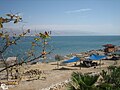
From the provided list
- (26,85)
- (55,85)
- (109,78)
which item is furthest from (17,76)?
(109,78)

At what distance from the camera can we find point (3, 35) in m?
5.41

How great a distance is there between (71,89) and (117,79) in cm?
593

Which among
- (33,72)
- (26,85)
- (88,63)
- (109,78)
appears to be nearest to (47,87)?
(26,85)

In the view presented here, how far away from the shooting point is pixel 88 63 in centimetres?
2958

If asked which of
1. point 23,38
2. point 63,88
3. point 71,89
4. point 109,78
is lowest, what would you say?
point 63,88

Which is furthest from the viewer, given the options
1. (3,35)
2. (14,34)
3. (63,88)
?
(63,88)

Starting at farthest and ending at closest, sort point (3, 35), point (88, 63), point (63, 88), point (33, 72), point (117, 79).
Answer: point (88, 63) < point (33, 72) < point (63, 88) < point (117, 79) < point (3, 35)

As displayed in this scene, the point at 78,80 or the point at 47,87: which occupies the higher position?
the point at 78,80

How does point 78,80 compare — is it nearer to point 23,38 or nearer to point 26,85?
point 23,38

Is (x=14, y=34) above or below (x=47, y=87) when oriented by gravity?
above

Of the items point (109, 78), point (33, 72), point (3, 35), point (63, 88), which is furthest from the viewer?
point (33, 72)

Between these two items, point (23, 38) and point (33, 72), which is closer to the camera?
point (23, 38)

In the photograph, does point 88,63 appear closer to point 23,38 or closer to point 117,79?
point 117,79

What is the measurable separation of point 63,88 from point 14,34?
12262 mm
